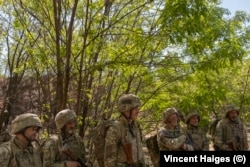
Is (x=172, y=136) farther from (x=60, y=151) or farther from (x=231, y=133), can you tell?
(x=231, y=133)

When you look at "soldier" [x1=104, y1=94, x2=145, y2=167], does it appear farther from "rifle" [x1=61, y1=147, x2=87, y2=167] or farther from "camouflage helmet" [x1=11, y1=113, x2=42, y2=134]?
"camouflage helmet" [x1=11, y1=113, x2=42, y2=134]

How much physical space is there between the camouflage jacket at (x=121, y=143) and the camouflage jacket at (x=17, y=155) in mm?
831

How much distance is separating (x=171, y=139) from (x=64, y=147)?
5.92 ft

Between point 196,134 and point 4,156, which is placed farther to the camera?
point 196,134

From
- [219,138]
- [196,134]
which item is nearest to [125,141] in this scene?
[196,134]

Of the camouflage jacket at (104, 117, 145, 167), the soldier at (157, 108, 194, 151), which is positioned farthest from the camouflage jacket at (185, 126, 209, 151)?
the camouflage jacket at (104, 117, 145, 167)

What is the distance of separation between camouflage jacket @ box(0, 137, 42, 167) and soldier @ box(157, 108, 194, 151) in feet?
6.78

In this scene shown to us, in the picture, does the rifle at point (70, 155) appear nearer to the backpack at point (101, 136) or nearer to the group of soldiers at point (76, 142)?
the group of soldiers at point (76, 142)

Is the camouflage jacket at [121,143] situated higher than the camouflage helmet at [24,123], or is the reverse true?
the camouflage helmet at [24,123]

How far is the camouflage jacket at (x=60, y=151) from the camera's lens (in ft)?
13.3

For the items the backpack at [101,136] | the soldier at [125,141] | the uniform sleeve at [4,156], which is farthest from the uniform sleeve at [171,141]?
the uniform sleeve at [4,156]

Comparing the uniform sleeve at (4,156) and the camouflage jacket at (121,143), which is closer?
the uniform sleeve at (4,156)

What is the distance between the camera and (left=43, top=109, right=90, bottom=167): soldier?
160 inches

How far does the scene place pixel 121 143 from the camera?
4.48m
